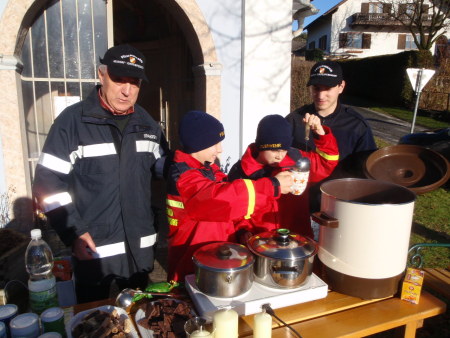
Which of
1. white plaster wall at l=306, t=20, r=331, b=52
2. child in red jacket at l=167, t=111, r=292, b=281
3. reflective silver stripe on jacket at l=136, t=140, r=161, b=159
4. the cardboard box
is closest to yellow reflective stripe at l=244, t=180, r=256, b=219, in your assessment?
child in red jacket at l=167, t=111, r=292, b=281

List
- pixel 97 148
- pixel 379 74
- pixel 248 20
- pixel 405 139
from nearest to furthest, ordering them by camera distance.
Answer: pixel 97 148
pixel 248 20
pixel 405 139
pixel 379 74

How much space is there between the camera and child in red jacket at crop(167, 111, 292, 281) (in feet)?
5.47

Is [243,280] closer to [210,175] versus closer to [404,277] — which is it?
[210,175]

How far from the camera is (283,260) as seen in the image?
1553 mm

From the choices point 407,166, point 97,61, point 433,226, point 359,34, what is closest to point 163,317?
point 407,166

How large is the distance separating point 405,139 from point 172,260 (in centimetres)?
886

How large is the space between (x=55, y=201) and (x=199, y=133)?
100cm

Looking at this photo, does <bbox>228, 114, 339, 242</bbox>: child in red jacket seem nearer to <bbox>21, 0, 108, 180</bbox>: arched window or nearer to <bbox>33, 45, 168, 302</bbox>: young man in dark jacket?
<bbox>33, 45, 168, 302</bbox>: young man in dark jacket

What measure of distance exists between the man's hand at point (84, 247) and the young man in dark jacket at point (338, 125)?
1573mm

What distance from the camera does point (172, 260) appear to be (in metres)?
1.99

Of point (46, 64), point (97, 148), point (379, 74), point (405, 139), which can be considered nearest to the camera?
point (97, 148)

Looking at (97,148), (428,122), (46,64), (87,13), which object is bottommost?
(428,122)

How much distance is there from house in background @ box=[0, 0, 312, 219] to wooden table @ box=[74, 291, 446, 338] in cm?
352

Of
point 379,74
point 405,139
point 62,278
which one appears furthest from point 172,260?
point 379,74
